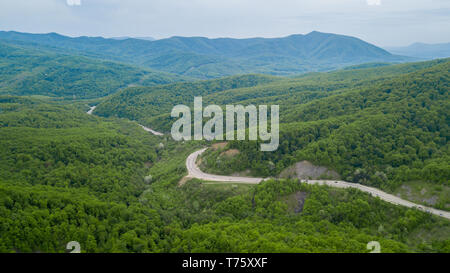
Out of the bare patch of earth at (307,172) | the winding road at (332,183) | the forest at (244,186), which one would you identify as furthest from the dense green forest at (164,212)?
the bare patch of earth at (307,172)

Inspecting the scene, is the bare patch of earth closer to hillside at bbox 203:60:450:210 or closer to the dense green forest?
hillside at bbox 203:60:450:210

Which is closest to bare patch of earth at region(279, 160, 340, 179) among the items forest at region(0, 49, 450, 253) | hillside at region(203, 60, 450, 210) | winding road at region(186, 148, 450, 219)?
hillside at region(203, 60, 450, 210)

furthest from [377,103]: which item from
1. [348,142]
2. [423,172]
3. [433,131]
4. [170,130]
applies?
[170,130]

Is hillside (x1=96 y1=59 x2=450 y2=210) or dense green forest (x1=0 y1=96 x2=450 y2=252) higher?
hillside (x1=96 y1=59 x2=450 y2=210)

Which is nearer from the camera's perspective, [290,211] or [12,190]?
[12,190]

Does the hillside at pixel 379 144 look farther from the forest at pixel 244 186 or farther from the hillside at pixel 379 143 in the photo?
the forest at pixel 244 186

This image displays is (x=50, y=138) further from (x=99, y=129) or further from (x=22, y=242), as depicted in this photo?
(x=22, y=242)

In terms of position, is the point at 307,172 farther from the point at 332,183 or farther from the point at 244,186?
the point at 244,186

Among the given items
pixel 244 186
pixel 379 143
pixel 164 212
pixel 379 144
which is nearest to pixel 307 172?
pixel 244 186

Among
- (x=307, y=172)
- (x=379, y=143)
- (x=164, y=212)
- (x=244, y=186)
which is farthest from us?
(x=379, y=143)

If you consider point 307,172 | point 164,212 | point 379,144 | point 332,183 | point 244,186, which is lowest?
point 164,212
